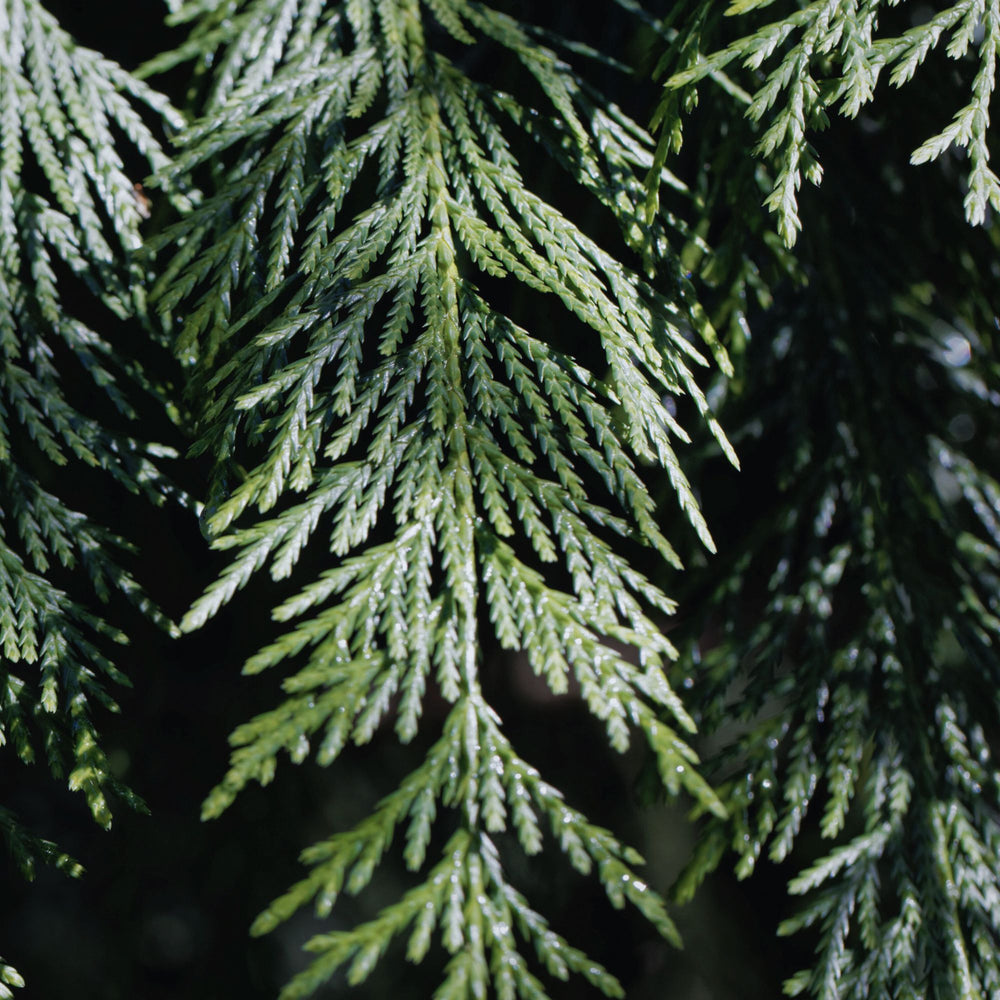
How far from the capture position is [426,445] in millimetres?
1108

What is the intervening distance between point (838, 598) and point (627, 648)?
2.48 feet

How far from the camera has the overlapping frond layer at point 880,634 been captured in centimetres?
137

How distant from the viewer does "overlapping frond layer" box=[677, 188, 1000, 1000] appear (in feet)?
4.48

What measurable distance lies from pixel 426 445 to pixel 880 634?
3.41ft

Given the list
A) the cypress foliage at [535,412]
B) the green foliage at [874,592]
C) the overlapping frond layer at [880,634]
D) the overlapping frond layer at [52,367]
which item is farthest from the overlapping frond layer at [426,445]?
the overlapping frond layer at [880,634]

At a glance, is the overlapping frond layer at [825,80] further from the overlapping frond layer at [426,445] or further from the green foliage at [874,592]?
the overlapping frond layer at [426,445]

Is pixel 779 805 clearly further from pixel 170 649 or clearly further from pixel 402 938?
pixel 170 649

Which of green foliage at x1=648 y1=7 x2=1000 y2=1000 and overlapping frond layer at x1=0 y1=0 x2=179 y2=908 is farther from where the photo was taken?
green foliage at x1=648 y1=7 x2=1000 y2=1000

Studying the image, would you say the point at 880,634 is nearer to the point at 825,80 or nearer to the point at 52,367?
the point at 825,80

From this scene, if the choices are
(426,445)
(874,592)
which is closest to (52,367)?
(426,445)

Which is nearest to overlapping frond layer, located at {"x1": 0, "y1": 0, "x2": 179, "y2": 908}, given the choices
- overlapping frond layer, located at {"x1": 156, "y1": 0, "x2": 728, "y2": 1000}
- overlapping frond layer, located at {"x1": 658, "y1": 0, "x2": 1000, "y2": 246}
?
overlapping frond layer, located at {"x1": 156, "y1": 0, "x2": 728, "y2": 1000}

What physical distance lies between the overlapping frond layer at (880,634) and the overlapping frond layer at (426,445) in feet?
1.79

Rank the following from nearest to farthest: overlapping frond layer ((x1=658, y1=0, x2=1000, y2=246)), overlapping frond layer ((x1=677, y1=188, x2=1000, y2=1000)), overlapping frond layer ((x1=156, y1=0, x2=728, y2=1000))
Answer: overlapping frond layer ((x1=156, y1=0, x2=728, y2=1000)), overlapping frond layer ((x1=658, y1=0, x2=1000, y2=246)), overlapping frond layer ((x1=677, y1=188, x2=1000, y2=1000))

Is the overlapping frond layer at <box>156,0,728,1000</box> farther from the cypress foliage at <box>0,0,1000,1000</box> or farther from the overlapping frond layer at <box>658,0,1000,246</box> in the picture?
the overlapping frond layer at <box>658,0,1000,246</box>
